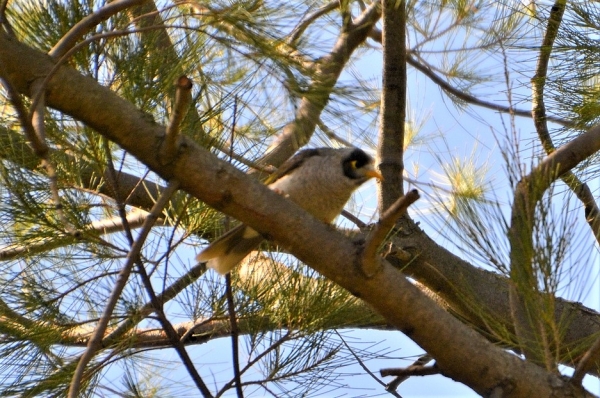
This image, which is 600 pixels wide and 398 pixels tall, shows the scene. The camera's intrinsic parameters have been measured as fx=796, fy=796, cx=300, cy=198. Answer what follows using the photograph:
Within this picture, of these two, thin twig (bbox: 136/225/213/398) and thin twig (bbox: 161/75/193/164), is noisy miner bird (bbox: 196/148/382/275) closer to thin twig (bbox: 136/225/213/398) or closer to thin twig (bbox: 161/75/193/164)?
thin twig (bbox: 136/225/213/398)

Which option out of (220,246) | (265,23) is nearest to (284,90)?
(265,23)

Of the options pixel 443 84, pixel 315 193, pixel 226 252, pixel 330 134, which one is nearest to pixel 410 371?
pixel 226 252

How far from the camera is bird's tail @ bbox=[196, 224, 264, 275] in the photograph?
2273mm

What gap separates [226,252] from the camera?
2.31 m

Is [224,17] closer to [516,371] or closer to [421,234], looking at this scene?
[516,371]

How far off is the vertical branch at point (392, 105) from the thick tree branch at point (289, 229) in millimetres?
1038

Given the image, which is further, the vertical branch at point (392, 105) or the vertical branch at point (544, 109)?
the vertical branch at point (392, 105)

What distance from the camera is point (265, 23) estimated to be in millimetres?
1878

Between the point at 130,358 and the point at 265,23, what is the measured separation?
0.98 meters

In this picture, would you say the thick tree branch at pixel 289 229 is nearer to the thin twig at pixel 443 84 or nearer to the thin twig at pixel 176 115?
the thin twig at pixel 176 115

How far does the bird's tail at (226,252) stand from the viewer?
2273mm

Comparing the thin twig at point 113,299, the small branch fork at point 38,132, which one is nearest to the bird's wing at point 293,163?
the thin twig at point 113,299

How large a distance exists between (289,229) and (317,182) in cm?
80

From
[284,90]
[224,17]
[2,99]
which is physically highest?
[2,99]
